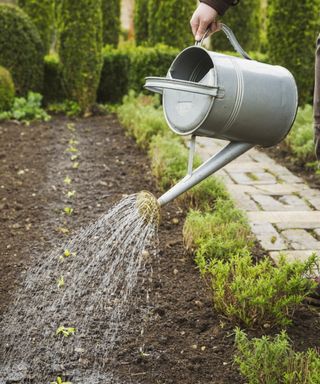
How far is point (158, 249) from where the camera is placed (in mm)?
3373

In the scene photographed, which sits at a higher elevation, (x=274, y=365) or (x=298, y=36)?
(x=298, y=36)

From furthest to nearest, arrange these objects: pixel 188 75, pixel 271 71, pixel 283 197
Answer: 1. pixel 283 197
2. pixel 188 75
3. pixel 271 71

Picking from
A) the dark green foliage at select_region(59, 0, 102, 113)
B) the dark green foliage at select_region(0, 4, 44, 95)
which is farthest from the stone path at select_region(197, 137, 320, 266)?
the dark green foliage at select_region(0, 4, 44, 95)

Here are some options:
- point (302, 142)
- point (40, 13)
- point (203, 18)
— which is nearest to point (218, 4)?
point (203, 18)

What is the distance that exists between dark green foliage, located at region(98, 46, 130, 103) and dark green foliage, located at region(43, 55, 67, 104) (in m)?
0.68

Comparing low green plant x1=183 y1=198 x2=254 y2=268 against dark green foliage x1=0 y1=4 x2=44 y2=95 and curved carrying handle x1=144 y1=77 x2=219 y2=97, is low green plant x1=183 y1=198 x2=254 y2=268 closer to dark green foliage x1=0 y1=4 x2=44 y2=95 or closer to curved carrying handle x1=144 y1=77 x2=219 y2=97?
curved carrying handle x1=144 y1=77 x2=219 y2=97

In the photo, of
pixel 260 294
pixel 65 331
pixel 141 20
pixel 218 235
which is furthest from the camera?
→ pixel 141 20

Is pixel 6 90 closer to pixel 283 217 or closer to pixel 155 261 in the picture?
pixel 283 217

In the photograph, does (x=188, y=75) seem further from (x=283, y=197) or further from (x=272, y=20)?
(x=272, y=20)

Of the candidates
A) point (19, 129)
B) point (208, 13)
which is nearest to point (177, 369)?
point (208, 13)

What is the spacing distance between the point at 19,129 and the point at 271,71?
5116 millimetres

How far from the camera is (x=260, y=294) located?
247 cm

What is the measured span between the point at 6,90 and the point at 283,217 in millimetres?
4796

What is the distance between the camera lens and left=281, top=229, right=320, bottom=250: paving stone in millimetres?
3426
